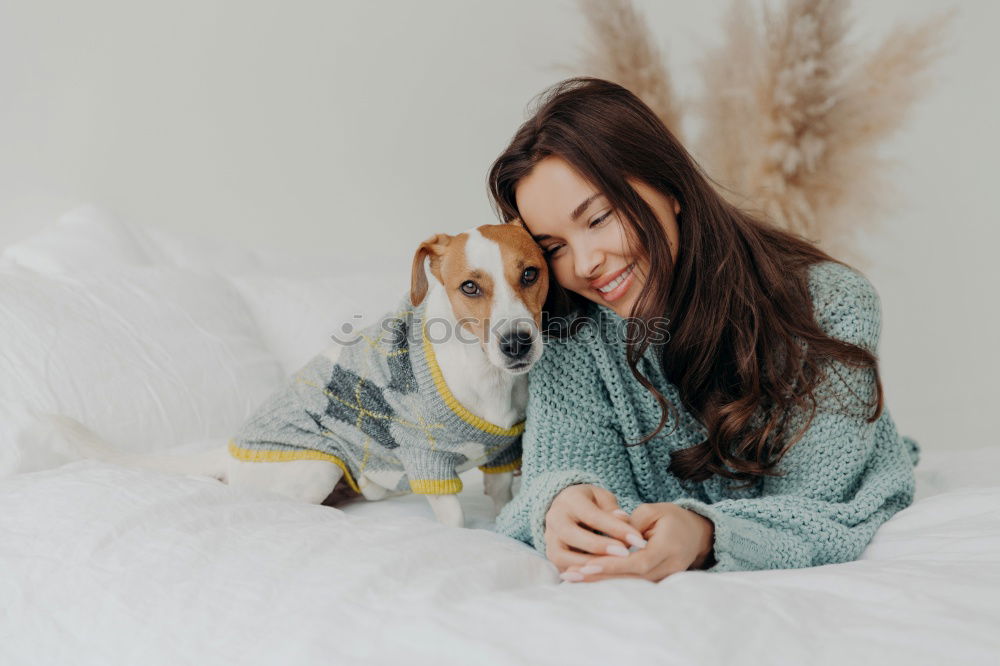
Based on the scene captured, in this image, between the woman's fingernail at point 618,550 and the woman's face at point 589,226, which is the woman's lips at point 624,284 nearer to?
the woman's face at point 589,226

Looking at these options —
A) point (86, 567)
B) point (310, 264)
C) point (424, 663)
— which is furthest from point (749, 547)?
point (310, 264)

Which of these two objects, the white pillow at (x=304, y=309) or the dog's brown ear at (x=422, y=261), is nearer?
the dog's brown ear at (x=422, y=261)

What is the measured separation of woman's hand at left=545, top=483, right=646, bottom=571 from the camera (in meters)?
0.83

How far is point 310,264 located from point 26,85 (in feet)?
2.52

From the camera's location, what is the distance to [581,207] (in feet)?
3.57

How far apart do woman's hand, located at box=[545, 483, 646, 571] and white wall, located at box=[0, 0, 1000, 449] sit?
1572 millimetres

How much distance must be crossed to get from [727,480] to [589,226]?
1.45ft

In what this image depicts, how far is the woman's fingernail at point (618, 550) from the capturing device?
2.68ft

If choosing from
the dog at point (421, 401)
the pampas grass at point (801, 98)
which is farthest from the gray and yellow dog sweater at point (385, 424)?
the pampas grass at point (801, 98)

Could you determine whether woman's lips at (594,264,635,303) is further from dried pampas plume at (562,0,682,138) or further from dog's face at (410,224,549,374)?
dried pampas plume at (562,0,682,138)

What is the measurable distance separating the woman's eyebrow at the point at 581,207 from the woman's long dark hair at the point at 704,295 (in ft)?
0.04

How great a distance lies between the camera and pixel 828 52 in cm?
227

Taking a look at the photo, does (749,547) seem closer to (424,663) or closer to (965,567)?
(965,567)

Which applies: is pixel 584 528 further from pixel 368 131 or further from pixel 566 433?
pixel 368 131
